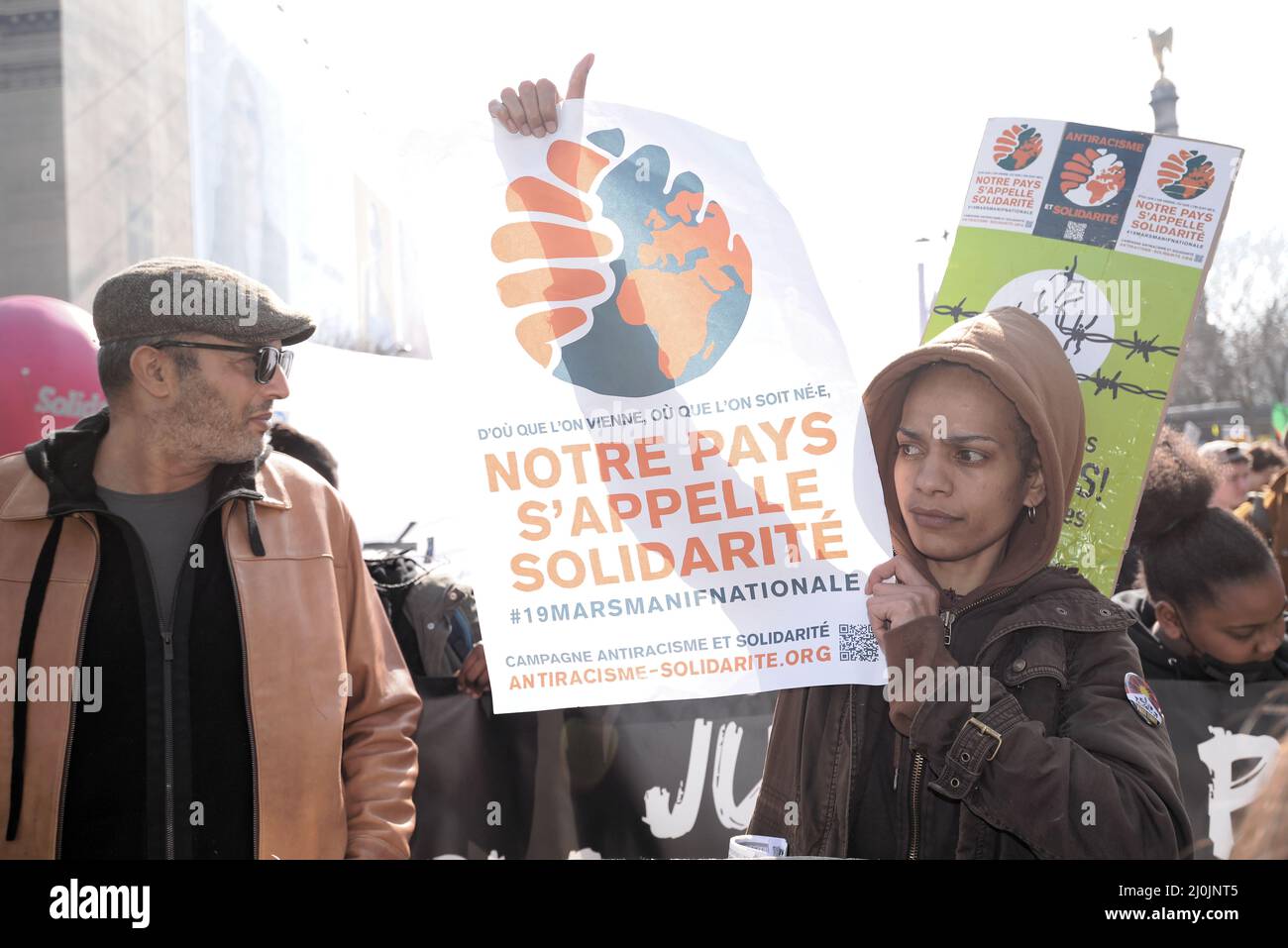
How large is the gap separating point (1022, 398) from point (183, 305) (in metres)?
1.76

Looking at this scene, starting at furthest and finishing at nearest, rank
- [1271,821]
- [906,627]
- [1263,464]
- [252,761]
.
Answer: [1263,464] → [252,761] → [906,627] → [1271,821]

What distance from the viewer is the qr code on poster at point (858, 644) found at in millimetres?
2301

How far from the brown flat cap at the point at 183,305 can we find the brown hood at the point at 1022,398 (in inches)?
52.9

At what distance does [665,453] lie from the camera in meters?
2.40

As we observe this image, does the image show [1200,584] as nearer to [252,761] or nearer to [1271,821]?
[1271,821]

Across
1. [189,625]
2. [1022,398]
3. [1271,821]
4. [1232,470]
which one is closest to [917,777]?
[1022,398]

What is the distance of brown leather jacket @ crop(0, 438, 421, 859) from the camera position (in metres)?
2.18

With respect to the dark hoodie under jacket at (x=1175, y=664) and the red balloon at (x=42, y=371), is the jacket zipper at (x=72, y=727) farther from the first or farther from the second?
the dark hoodie under jacket at (x=1175, y=664)

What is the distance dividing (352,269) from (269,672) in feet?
7.89

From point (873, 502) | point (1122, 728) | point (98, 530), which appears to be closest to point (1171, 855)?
point (1122, 728)

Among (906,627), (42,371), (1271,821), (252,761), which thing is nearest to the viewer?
(1271,821)

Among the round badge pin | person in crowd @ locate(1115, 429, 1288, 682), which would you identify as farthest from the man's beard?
person in crowd @ locate(1115, 429, 1288, 682)

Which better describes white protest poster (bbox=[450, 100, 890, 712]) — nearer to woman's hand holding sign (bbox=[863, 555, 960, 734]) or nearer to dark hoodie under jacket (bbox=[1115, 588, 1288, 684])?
woman's hand holding sign (bbox=[863, 555, 960, 734])

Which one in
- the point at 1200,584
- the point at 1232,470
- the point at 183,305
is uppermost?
the point at 183,305
